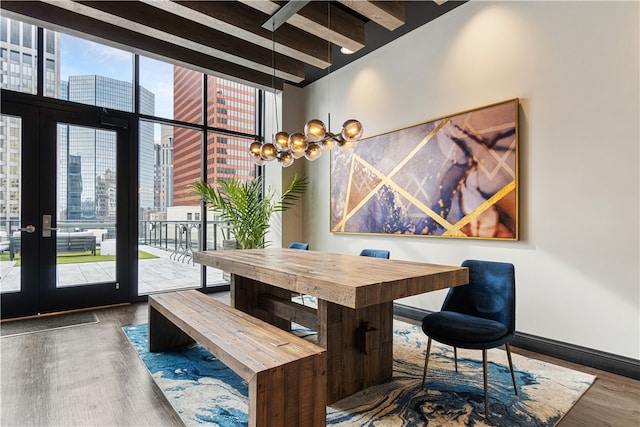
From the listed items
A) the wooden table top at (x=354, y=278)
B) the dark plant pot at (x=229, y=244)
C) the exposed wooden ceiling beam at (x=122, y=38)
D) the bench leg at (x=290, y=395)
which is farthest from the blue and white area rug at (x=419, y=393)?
the exposed wooden ceiling beam at (x=122, y=38)

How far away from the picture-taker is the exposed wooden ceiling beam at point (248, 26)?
10.7 ft

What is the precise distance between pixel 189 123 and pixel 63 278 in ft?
8.64

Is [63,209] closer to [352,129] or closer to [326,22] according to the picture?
[352,129]

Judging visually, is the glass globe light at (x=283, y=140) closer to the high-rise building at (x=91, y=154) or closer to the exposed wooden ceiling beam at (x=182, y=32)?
the exposed wooden ceiling beam at (x=182, y=32)

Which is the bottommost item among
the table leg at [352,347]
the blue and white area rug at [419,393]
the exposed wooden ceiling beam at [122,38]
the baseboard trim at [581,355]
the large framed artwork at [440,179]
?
the blue and white area rug at [419,393]

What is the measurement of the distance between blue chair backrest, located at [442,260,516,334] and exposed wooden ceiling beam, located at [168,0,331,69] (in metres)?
3.19

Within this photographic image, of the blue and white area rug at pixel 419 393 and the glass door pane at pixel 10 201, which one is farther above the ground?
the glass door pane at pixel 10 201

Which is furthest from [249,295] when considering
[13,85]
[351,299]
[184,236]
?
[13,85]

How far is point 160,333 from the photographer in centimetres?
290

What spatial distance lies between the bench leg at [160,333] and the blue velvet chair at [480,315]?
6.91ft

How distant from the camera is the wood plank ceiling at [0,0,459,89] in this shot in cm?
325

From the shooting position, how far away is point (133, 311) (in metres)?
4.16

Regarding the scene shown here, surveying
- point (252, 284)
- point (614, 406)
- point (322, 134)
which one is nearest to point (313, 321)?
point (252, 284)

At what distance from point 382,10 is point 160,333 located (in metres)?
3.64
